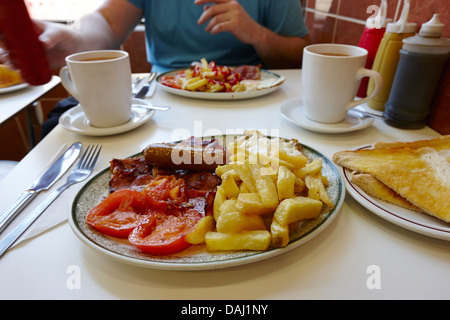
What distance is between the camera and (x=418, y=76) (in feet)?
3.94

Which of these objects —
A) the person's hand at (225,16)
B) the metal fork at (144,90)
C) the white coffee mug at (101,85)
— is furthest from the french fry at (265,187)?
the person's hand at (225,16)

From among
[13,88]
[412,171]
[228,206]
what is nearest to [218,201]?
[228,206]

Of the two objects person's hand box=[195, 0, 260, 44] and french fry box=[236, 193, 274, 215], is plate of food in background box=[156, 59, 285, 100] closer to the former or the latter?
person's hand box=[195, 0, 260, 44]

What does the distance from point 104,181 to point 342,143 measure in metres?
0.91

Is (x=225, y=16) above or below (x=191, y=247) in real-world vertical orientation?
above

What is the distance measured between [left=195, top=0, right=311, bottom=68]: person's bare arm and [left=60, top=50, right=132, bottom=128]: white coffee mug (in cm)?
76

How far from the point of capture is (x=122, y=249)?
66 centimetres

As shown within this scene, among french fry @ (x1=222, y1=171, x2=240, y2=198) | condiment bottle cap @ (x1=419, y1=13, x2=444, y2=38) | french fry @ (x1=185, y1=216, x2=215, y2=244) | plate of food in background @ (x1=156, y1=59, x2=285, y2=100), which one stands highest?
condiment bottle cap @ (x1=419, y1=13, x2=444, y2=38)

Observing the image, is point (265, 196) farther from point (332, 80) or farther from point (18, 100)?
point (18, 100)

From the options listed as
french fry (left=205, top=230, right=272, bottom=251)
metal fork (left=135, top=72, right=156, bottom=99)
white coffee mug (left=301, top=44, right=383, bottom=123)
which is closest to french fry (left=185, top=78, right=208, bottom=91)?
metal fork (left=135, top=72, right=156, bottom=99)

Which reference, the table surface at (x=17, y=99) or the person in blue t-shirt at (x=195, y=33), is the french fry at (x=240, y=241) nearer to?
the table surface at (x=17, y=99)

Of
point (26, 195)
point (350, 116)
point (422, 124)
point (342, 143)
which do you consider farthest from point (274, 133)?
point (26, 195)

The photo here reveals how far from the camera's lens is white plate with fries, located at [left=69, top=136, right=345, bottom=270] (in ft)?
2.01

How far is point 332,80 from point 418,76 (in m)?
0.33
